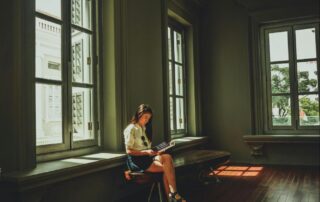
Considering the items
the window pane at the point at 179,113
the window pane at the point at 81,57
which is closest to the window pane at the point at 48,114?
the window pane at the point at 81,57

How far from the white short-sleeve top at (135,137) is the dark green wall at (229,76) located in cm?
339

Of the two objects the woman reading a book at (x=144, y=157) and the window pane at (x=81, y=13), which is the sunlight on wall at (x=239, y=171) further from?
the window pane at (x=81, y=13)

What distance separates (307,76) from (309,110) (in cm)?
64

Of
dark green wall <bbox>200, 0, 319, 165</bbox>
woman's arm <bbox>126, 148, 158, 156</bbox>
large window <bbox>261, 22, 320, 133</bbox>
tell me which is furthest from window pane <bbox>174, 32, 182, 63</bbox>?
woman's arm <bbox>126, 148, 158, 156</bbox>

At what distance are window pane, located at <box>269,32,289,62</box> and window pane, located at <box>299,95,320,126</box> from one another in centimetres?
85

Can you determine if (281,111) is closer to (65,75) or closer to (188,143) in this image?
(188,143)

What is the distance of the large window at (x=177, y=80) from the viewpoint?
5.83 metres

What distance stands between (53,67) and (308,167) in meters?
4.78

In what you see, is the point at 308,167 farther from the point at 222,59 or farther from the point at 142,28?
the point at 142,28

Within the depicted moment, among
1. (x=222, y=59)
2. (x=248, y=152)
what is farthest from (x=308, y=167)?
(x=222, y=59)

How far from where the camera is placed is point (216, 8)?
6.86 meters

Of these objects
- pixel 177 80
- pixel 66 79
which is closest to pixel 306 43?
pixel 177 80

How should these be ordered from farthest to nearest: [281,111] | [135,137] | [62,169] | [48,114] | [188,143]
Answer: [281,111]
[188,143]
[135,137]
[48,114]
[62,169]

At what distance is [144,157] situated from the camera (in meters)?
3.42
